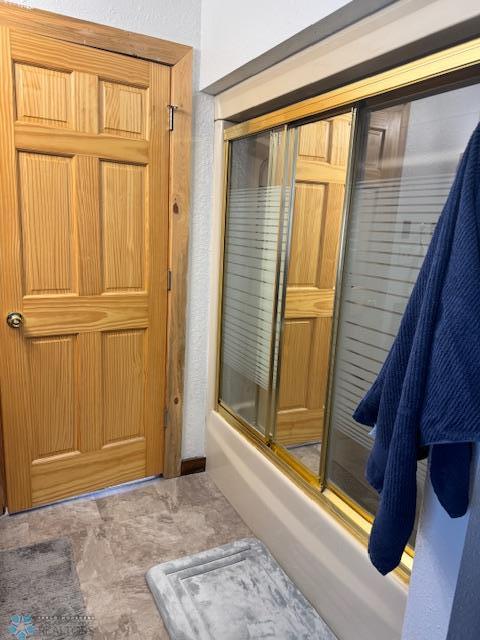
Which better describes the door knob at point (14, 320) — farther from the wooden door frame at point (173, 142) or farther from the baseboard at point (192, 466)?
the baseboard at point (192, 466)

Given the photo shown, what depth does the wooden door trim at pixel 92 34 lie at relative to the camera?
162 cm

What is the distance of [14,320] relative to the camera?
181 cm

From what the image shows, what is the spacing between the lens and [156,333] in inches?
84.4

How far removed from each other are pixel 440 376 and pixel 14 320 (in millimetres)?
1657

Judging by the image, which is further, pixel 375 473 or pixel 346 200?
pixel 346 200

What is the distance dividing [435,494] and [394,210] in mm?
866

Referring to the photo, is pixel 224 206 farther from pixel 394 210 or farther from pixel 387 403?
pixel 387 403

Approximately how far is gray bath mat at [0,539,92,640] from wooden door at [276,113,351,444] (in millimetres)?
967

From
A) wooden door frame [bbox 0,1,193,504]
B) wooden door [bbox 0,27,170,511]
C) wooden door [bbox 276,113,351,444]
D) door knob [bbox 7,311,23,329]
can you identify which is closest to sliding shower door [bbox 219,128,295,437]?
wooden door [bbox 276,113,351,444]

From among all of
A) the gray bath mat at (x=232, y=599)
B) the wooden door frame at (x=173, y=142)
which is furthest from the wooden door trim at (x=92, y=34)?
the gray bath mat at (x=232, y=599)

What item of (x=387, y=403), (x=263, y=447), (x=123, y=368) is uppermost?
(x=387, y=403)

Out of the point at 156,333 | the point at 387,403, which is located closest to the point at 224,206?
the point at 156,333

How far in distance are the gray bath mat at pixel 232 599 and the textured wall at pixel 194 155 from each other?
0.71 meters

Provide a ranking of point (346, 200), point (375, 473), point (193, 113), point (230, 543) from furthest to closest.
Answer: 1. point (193, 113)
2. point (230, 543)
3. point (346, 200)
4. point (375, 473)
